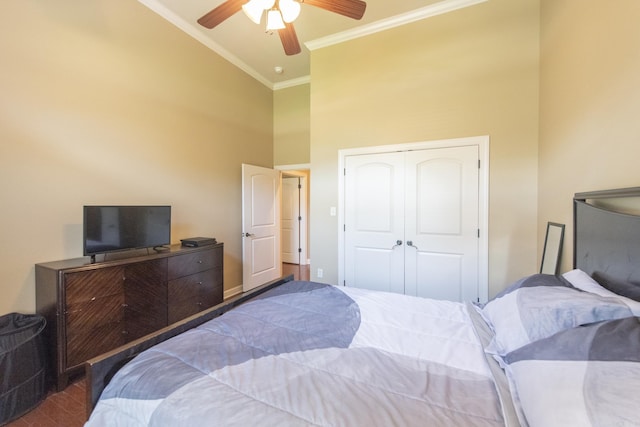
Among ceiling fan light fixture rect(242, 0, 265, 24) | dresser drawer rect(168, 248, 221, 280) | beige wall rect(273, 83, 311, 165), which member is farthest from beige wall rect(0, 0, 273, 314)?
ceiling fan light fixture rect(242, 0, 265, 24)

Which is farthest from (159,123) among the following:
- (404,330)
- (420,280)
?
(420,280)

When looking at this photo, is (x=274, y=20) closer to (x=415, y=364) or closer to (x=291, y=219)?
(x=415, y=364)

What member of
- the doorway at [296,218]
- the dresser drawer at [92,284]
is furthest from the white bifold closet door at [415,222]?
the doorway at [296,218]

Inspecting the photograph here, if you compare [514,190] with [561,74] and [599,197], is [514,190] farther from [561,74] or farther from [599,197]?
[599,197]

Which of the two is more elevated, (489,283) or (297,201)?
(297,201)

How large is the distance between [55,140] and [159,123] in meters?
0.97

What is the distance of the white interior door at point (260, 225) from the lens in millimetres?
3965

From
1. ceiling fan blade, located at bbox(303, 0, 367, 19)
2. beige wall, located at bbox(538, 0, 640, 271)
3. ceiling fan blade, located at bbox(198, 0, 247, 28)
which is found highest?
ceiling fan blade, located at bbox(198, 0, 247, 28)

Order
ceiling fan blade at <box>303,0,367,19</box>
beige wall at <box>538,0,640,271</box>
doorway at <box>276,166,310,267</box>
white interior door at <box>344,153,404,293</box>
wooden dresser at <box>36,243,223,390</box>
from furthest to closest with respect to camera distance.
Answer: doorway at <box>276,166,310,267</box>
white interior door at <box>344,153,404,293</box>
wooden dresser at <box>36,243,223,390</box>
ceiling fan blade at <box>303,0,367,19</box>
beige wall at <box>538,0,640,271</box>

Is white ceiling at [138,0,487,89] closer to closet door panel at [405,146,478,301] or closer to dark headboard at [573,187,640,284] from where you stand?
closet door panel at [405,146,478,301]

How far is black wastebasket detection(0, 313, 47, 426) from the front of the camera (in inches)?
63.5

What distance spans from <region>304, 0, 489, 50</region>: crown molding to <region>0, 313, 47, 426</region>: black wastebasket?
3938 millimetres

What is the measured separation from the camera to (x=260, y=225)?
421cm

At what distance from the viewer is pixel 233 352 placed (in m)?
1.10
